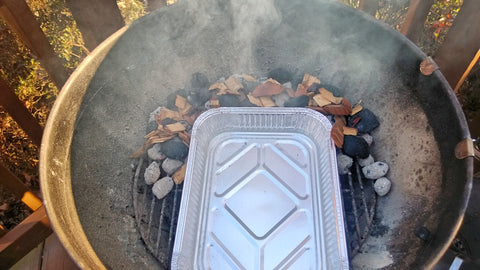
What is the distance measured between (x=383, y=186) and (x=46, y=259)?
2.19 meters

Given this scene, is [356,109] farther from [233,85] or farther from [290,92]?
[233,85]

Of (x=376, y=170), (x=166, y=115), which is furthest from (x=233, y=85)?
(x=376, y=170)

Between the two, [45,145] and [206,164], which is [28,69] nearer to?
[45,145]

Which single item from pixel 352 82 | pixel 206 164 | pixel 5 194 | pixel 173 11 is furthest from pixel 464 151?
pixel 5 194

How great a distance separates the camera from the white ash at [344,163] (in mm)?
1895

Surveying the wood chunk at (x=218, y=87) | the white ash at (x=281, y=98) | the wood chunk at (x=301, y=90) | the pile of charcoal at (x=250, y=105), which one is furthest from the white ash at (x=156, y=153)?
the wood chunk at (x=301, y=90)

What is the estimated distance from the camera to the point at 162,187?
1.85m

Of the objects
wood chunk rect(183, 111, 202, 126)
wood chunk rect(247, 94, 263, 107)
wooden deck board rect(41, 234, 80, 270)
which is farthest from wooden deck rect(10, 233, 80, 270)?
wood chunk rect(247, 94, 263, 107)

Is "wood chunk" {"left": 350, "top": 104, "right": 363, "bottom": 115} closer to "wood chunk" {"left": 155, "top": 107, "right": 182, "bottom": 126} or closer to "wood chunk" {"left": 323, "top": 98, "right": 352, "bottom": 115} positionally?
"wood chunk" {"left": 323, "top": 98, "right": 352, "bottom": 115}

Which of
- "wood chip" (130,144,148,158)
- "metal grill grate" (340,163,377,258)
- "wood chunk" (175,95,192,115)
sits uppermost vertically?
"wood chunk" (175,95,192,115)

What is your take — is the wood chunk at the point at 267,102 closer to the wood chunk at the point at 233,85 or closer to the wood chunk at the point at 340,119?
the wood chunk at the point at 233,85

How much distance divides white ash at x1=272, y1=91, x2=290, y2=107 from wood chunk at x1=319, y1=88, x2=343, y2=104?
0.22m

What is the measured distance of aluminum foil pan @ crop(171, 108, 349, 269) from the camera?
170 centimetres

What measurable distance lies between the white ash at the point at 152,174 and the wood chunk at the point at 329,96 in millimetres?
1127
